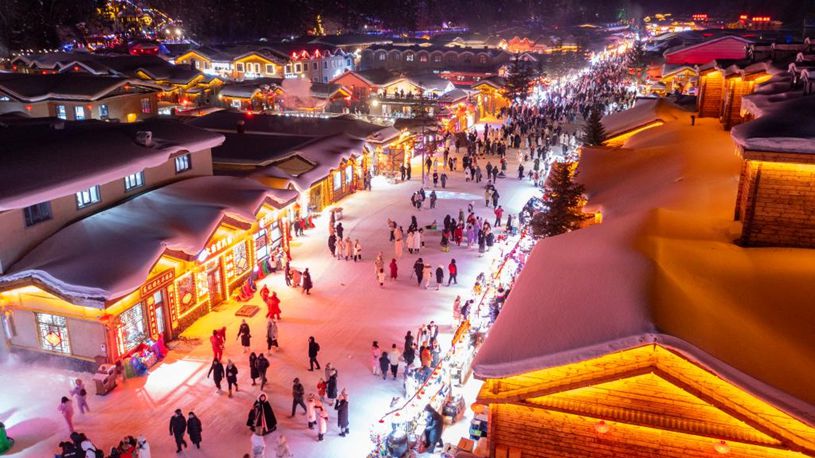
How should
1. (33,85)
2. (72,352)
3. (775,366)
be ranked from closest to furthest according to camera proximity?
(775,366) → (72,352) → (33,85)

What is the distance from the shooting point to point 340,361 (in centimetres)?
1623

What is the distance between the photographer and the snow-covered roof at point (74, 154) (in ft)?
51.7

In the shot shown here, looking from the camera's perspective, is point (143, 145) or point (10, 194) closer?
point (10, 194)

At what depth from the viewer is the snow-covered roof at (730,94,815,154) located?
986 centimetres

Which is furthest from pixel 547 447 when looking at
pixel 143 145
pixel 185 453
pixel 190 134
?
Answer: pixel 190 134

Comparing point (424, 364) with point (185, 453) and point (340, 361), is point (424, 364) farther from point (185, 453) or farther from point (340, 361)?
point (185, 453)

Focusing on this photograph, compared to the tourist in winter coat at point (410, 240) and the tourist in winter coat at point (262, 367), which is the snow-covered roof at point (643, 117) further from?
the tourist in winter coat at point (262, 367)

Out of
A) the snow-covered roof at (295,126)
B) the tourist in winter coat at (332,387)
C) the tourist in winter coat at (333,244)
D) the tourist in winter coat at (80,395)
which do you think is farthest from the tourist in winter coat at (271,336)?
the snow-covered roof at (295,126)

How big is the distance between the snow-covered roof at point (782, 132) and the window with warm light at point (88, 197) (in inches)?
615

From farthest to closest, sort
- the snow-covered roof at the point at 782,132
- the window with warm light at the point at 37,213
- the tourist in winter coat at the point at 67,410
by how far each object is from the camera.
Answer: the window with warm light at the point at 37,213 < the tourist in winter coat at the point at 67,410 < the snow-covered roof at the point at 782,132

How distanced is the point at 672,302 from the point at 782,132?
4.43 m

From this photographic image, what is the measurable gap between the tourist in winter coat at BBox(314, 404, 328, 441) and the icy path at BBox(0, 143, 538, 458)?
19 centimetres

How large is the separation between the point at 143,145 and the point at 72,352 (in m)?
6.79

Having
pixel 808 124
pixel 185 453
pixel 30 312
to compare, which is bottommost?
pixel 185 453
